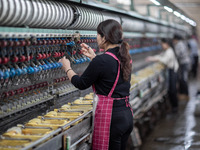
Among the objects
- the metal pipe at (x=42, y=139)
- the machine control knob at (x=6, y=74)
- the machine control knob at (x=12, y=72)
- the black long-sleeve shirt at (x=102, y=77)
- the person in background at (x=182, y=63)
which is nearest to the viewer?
the metal pipe at (x=42, y=139)

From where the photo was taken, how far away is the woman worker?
3096 mm

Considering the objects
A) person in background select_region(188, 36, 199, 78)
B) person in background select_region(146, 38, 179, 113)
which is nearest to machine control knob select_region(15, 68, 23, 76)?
person in background select_region(146, 38, 179, 113)

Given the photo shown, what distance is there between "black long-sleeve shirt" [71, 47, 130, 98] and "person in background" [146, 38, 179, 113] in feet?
19.2

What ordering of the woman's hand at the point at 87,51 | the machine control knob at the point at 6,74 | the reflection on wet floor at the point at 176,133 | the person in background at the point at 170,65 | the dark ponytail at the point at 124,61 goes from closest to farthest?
the machine control knob at the point at 6,74
the dark ponytail at the point at 124,61
the woman's hand at the point at 87,51
the reflection on wet floor at the point at 176,133
the person in background at the point at 170,65

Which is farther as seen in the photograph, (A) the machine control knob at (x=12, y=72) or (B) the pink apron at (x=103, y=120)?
(B) the pink apron at (x=103, y=120)

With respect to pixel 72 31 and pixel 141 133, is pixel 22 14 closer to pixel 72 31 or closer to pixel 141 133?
pixel 72 31

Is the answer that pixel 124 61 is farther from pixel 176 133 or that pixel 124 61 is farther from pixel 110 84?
pixel 176 133

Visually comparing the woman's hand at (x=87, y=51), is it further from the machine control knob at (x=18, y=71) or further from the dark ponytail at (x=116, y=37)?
the machine control knob at (x=18, y=71)

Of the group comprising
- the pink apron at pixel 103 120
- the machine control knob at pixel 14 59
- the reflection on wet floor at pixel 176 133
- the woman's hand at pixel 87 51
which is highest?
the woman's hand at pixel 87 51

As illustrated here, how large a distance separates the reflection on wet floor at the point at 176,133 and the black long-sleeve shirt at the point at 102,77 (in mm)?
3232

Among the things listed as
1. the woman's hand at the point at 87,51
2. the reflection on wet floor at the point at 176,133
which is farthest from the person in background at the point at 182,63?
the woman's hand at the point at 87,51

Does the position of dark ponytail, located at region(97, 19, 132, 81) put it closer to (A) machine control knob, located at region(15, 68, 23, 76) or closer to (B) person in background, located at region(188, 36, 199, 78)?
(A) machine control knob, located at region(15, 68, 23, 76)

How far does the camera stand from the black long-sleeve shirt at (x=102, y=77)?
10.0ft

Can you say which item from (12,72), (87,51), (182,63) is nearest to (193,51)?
(182,63)
